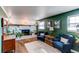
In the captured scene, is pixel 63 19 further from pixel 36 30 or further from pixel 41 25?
pixel 36 30

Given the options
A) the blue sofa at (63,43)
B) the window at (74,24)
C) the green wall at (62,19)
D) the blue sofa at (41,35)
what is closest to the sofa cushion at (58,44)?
the blue sofa at (63,43)

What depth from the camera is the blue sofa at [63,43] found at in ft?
9.09

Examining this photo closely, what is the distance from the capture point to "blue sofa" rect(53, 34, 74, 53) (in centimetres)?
277

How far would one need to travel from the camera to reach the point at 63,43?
3.05 m

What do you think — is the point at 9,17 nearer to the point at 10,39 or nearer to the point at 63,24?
the point at 10,39

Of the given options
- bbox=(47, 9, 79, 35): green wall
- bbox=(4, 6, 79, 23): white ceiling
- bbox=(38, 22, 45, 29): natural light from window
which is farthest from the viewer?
bbox=(47, 9, 79, 35): green wall

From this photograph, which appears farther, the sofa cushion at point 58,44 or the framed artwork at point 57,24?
the framed artwork at point 57,24

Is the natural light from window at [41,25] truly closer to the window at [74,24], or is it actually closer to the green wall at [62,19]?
the green wall at [62,19]

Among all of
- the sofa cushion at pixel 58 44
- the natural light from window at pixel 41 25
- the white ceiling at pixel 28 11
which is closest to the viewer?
the white ceiling at pixel 28 11

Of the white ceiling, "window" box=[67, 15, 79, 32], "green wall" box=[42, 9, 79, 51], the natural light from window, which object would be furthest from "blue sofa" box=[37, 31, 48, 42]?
"window" box=[67, 15, 79, 32]

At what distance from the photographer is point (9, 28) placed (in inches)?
98.7

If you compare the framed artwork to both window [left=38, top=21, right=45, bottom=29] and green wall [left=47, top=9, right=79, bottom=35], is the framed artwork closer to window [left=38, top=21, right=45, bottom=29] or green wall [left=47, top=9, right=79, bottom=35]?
green wall [left=47, top=9, right=79, bottom=35]
